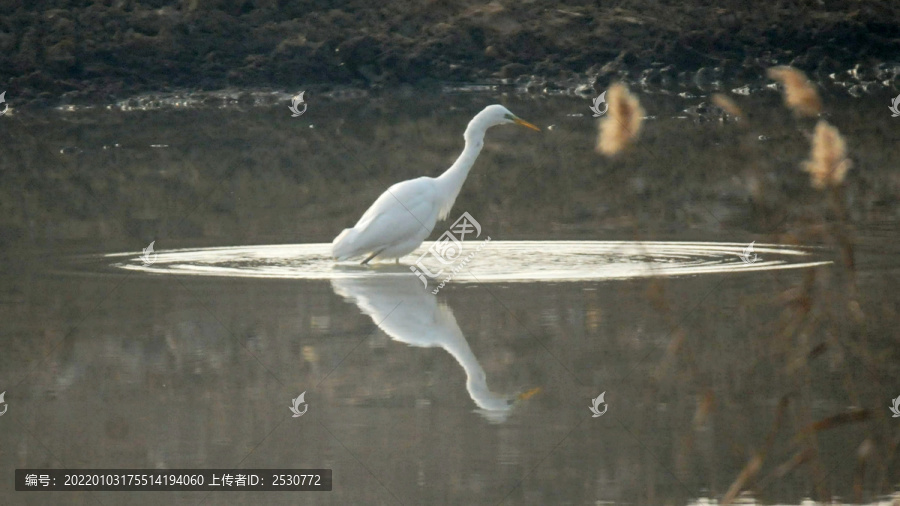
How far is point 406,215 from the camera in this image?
9453mm

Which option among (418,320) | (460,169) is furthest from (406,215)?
(418,320)

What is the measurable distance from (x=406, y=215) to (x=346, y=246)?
45 cm

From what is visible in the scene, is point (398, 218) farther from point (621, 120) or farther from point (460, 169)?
point (621, 120)

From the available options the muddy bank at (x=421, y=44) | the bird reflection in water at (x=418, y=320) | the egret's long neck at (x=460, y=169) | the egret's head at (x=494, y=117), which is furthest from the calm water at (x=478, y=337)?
the muddy bank at (x=421, y=44)

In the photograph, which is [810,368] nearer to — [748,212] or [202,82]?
[748,212]

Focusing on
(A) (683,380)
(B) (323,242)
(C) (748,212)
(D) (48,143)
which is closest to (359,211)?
(B) (323,242)

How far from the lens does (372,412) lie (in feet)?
18.7

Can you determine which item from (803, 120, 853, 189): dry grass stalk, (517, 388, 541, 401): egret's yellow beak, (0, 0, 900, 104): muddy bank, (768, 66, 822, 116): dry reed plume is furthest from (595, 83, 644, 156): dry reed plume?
(0, 0, 900, 104): muddy bank

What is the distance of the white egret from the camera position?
9.38 m

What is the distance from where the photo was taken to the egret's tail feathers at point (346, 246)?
9.36 m

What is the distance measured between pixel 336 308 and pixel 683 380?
2.46m
